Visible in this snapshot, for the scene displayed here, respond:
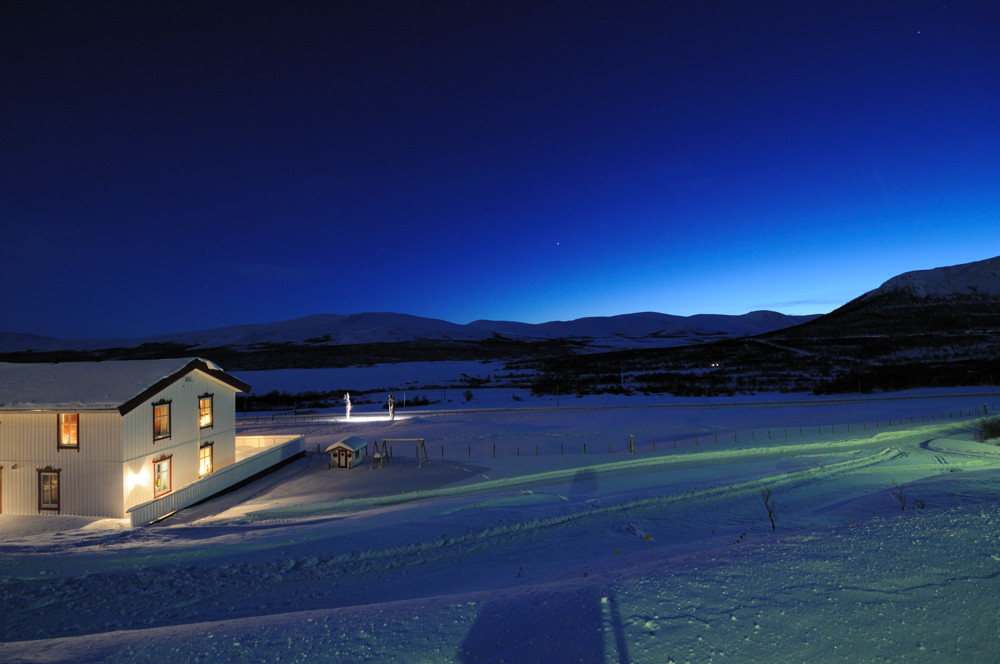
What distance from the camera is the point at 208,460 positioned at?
2008cm

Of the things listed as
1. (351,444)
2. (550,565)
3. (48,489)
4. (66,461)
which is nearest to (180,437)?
(66,461)

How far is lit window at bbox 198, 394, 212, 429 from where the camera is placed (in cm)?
1956

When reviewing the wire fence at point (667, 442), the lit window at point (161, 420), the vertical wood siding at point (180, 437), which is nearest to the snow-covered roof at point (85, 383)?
the vertical wood siding at point (180, 437)

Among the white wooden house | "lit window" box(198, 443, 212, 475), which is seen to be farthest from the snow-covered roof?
"lit window" box(198, 443, 212, 475)

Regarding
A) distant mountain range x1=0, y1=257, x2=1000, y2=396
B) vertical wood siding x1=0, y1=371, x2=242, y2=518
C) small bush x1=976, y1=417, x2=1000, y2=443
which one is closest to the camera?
vertical wood siding x1=0, y1=371, x2=242, y2=518

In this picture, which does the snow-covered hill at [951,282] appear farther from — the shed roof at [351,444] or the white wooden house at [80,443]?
the white wooden house at [80,443]

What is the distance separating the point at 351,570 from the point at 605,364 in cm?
7048

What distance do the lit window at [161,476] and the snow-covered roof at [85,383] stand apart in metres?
2.55

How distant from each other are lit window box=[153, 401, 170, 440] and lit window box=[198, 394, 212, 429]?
213cm

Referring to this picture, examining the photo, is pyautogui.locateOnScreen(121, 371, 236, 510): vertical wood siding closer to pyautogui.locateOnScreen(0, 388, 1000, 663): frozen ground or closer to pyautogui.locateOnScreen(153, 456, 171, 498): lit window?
pyautogui.locateOnScreen(153, 456, 171, 498): lit window

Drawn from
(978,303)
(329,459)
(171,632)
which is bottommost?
(329,459)

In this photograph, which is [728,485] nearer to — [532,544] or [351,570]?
[532,544]

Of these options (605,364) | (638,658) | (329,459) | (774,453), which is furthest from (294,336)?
(638,658)

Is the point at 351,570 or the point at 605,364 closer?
the point at 351,570
